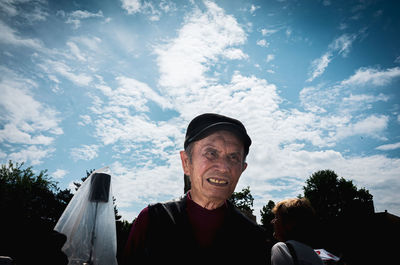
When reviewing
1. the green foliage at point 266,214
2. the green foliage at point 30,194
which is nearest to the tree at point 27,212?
the green foliage at point 30,194

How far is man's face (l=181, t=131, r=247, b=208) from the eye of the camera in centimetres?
154

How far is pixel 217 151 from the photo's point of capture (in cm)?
159

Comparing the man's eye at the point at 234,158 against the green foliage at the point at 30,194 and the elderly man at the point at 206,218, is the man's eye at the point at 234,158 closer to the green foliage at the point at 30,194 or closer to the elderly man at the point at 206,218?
the elderly man at the point at 206,218

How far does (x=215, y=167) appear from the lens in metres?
1.55

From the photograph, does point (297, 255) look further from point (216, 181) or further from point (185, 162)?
point (185, 162)

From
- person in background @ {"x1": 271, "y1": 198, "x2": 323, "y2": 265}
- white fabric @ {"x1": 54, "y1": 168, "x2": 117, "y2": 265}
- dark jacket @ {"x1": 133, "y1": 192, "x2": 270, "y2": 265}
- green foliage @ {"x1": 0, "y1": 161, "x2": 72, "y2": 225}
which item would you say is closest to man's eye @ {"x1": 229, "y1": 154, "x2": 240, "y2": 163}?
dark jacket @ {"x1": 133, "y1": 192, "x2": 270, "y2": 265}

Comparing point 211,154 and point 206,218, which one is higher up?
point 211,154

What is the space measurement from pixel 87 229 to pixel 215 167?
13.2 ft

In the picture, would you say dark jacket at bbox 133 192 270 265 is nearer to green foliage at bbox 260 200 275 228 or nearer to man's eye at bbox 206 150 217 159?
man's eye at bbox 206 150 217 159

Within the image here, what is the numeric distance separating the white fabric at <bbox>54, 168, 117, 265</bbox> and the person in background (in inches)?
133

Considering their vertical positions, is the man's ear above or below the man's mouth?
above

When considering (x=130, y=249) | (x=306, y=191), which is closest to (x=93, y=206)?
(x=130, y=249)

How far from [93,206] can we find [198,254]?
4.02 metres

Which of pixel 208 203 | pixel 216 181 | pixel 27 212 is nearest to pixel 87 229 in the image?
pixel 208 203
